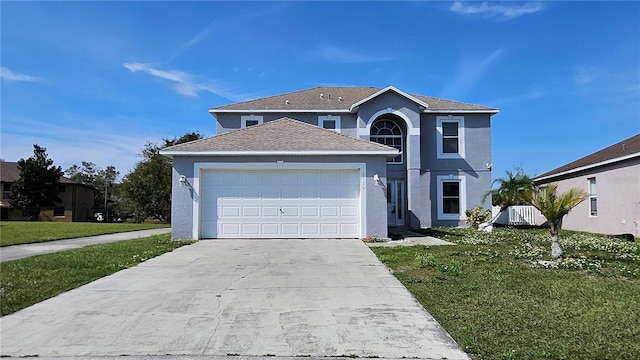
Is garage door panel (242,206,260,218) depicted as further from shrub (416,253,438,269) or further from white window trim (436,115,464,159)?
white window trim (436,115,464,159)

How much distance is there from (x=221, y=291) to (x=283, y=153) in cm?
760

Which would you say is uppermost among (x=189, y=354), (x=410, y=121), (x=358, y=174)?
Answer: (x=410, y=121)

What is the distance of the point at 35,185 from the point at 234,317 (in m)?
42.3

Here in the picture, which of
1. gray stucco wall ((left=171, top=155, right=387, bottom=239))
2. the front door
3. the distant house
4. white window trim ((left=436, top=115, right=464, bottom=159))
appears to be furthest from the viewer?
the distant house

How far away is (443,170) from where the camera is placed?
64.8 ft

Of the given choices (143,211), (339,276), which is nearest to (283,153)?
(339,276)

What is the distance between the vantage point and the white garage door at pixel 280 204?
14133mm

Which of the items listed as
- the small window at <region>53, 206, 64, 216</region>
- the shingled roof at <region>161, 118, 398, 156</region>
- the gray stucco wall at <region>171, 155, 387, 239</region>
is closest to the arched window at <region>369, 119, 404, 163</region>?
the shingled roof at <region>161, 118, 398, 156</region>

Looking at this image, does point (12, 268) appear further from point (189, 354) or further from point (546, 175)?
point (546, 175)

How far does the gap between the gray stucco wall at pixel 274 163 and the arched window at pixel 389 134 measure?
5.69 metres

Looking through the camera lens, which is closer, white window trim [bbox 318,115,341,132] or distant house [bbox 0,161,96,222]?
white window trim [bbox 318,115,341,132]

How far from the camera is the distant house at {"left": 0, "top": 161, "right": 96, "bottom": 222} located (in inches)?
1622

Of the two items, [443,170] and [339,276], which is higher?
[443,170]

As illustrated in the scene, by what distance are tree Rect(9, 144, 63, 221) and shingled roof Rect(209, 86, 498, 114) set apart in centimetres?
2848
